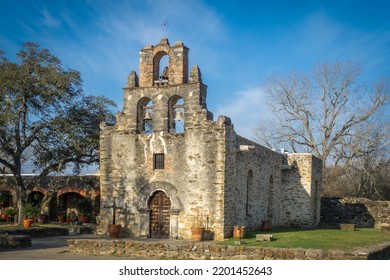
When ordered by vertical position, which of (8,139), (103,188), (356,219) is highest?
(8,139)

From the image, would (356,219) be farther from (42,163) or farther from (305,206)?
(42,163)

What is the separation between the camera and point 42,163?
28234 mm

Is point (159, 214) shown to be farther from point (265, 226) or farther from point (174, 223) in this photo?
point (265, 226)

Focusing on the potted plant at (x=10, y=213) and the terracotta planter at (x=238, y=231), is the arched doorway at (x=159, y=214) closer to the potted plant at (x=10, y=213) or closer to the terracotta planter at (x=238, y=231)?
the terracotta planter at (x=238, y=231)

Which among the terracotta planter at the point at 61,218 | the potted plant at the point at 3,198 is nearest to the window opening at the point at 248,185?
the terracotta planter at the point at 61,218

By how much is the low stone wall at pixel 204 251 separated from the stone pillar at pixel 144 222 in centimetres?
368

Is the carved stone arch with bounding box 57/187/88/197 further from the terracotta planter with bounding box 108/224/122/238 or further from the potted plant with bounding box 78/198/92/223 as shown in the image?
the terracotta planter with bounding box 108/224/122/238

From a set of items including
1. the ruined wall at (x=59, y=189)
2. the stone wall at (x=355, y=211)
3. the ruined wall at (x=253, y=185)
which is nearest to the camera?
the ruined wall at (x=253, y=185)

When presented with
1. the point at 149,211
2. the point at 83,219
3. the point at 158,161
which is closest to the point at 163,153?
the point at 158,161

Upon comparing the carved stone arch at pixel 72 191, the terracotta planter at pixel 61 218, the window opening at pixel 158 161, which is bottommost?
the terracotta planter at pixel 61 218

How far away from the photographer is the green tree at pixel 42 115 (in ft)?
84.1

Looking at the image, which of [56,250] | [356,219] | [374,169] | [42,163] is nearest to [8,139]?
[42,163]

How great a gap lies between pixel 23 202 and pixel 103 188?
23.2 feet

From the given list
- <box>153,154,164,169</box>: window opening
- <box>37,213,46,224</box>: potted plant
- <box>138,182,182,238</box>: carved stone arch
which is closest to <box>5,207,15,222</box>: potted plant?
<box>37,213,46,224</box>: potted plant
